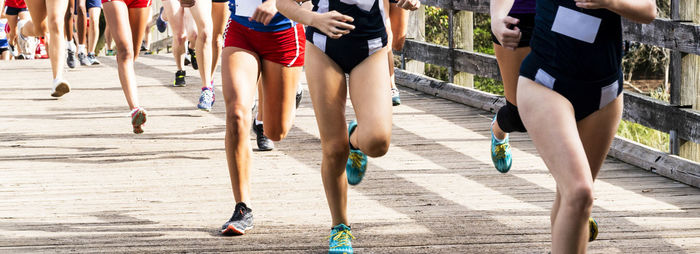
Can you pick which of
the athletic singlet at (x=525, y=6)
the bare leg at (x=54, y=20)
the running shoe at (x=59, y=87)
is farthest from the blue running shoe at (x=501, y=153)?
the running shoe at (x=59, y=87)

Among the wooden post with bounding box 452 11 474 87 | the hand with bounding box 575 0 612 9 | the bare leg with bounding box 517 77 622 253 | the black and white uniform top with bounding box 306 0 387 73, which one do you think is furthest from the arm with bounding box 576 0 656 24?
the wooden post with bounding box 452 11 474 87

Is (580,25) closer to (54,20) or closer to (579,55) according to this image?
(579,55)

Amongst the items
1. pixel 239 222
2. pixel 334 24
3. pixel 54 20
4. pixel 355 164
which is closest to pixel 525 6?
pixel 334 24

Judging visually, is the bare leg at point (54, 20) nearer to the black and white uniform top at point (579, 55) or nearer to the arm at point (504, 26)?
the arm at point (504, 26)

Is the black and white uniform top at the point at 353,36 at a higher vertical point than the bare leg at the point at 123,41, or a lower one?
higher

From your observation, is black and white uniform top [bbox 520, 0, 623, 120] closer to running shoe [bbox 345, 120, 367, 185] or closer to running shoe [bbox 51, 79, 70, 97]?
running shoe [bbox 345, 120, 367, 185]

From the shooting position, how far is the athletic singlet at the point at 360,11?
4.92m

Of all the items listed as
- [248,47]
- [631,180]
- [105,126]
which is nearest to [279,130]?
[248,47]

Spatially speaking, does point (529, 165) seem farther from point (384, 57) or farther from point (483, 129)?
point (384, 57)

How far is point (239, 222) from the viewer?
5.68 metres

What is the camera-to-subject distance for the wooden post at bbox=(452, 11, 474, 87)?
1174cm

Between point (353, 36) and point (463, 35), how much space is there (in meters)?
7.05

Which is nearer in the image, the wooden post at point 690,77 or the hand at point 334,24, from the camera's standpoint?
the hand at point 334,24

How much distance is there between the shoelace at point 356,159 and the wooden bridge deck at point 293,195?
36 cm
